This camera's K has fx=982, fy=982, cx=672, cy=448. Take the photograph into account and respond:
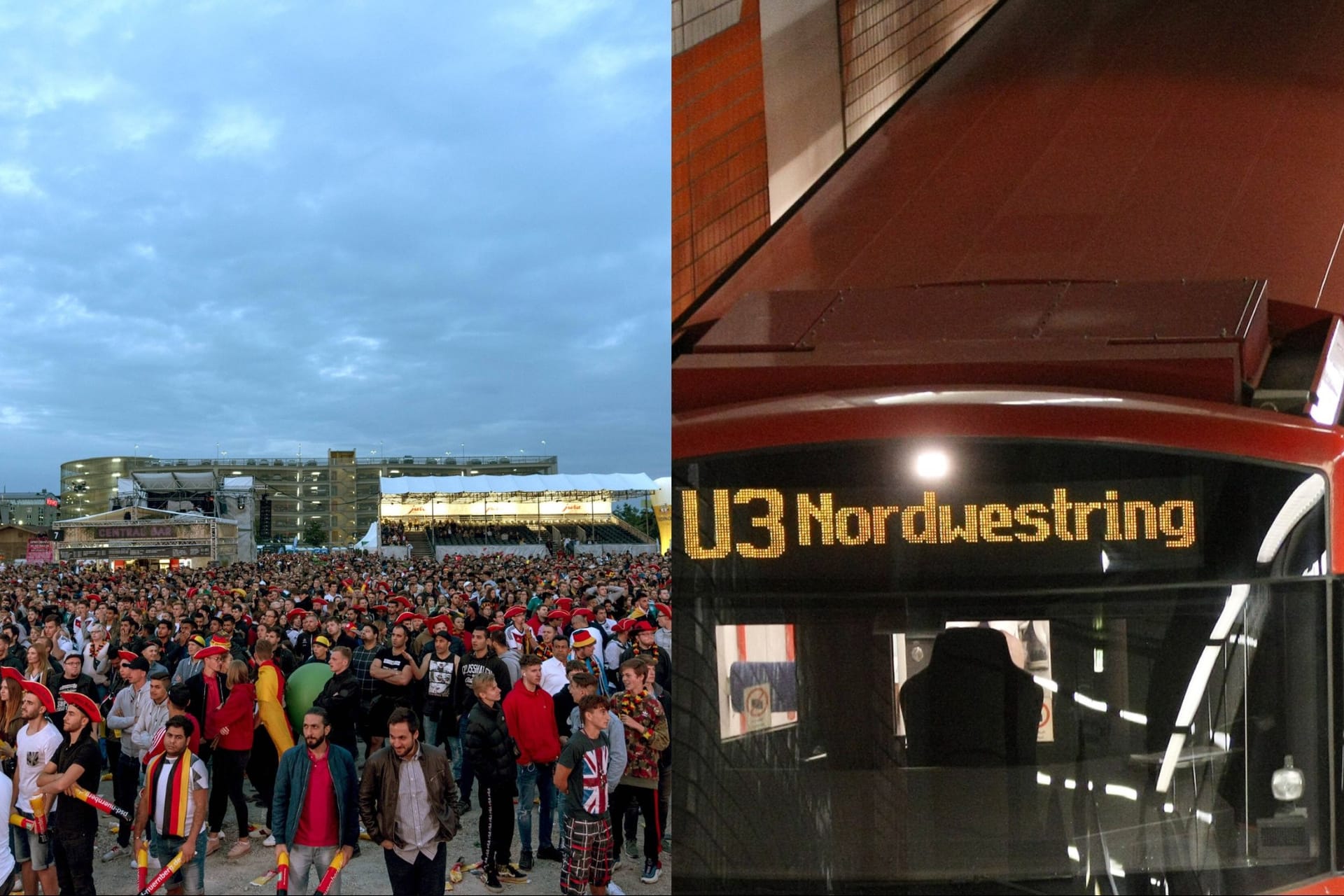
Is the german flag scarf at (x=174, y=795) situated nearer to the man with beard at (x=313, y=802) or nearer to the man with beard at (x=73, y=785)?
the man with beard at (x=73, y=785)

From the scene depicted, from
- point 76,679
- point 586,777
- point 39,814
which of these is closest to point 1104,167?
point 586,777

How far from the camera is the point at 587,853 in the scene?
4359 mm

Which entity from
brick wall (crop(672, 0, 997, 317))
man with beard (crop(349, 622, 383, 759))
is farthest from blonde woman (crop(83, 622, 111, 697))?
brick wall (crop(672, 0, 997, 317))

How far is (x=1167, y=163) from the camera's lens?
10.3 ft

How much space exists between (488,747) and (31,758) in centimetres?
214

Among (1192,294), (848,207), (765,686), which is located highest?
(848,207)

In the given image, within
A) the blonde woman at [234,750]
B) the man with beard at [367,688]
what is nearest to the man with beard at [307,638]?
the man with beard at [367,688]

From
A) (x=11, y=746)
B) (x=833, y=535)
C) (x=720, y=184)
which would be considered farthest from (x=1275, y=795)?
(x=11, y=746)

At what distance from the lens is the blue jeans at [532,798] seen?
5.38m

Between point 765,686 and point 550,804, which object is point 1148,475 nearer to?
point 765,686

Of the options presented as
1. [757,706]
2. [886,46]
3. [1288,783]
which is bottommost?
[1288,783]

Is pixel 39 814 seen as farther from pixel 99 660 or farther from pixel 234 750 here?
pixel 99 660

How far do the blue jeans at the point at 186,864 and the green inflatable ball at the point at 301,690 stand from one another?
4.42ft

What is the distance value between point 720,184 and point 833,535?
1.23 meters
